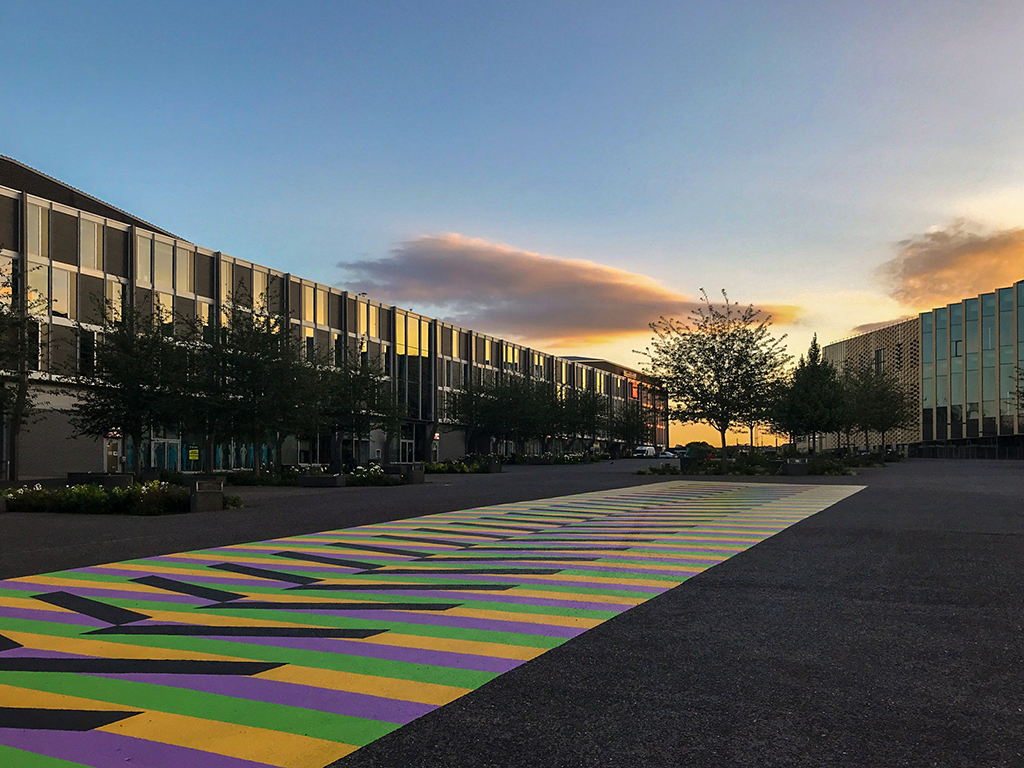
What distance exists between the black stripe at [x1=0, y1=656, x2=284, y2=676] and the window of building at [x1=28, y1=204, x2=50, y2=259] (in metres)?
38.0

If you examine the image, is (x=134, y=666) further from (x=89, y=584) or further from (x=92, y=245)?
(x=92, y=245)

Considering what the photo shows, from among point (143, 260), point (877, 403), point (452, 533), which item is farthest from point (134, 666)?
point (877, 403)

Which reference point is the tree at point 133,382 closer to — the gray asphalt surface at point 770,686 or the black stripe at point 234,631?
the black stripe at point 234,631

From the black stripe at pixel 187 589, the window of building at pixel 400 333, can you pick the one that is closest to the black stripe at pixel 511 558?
the black stripe at pixel 187 589

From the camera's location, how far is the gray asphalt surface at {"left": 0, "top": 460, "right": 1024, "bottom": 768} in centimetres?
433

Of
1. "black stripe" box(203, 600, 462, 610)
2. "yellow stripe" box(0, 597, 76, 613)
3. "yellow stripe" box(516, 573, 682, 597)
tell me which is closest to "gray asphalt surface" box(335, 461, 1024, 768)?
"yellow stripe" box(516, 573, 682, 597)

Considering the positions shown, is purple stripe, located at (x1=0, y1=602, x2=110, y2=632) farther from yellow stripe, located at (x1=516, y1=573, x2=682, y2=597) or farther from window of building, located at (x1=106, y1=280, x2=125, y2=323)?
window of building, located at (x1=106, y1=280, x2=125, y2=323)

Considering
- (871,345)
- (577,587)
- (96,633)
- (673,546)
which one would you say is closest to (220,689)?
(96,633)

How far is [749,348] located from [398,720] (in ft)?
127

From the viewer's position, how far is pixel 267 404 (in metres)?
32.8

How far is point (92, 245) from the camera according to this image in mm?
41719

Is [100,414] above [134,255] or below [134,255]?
below

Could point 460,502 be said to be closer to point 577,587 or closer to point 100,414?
point 577,587

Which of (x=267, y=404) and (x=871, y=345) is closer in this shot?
(x=267, y=404)
